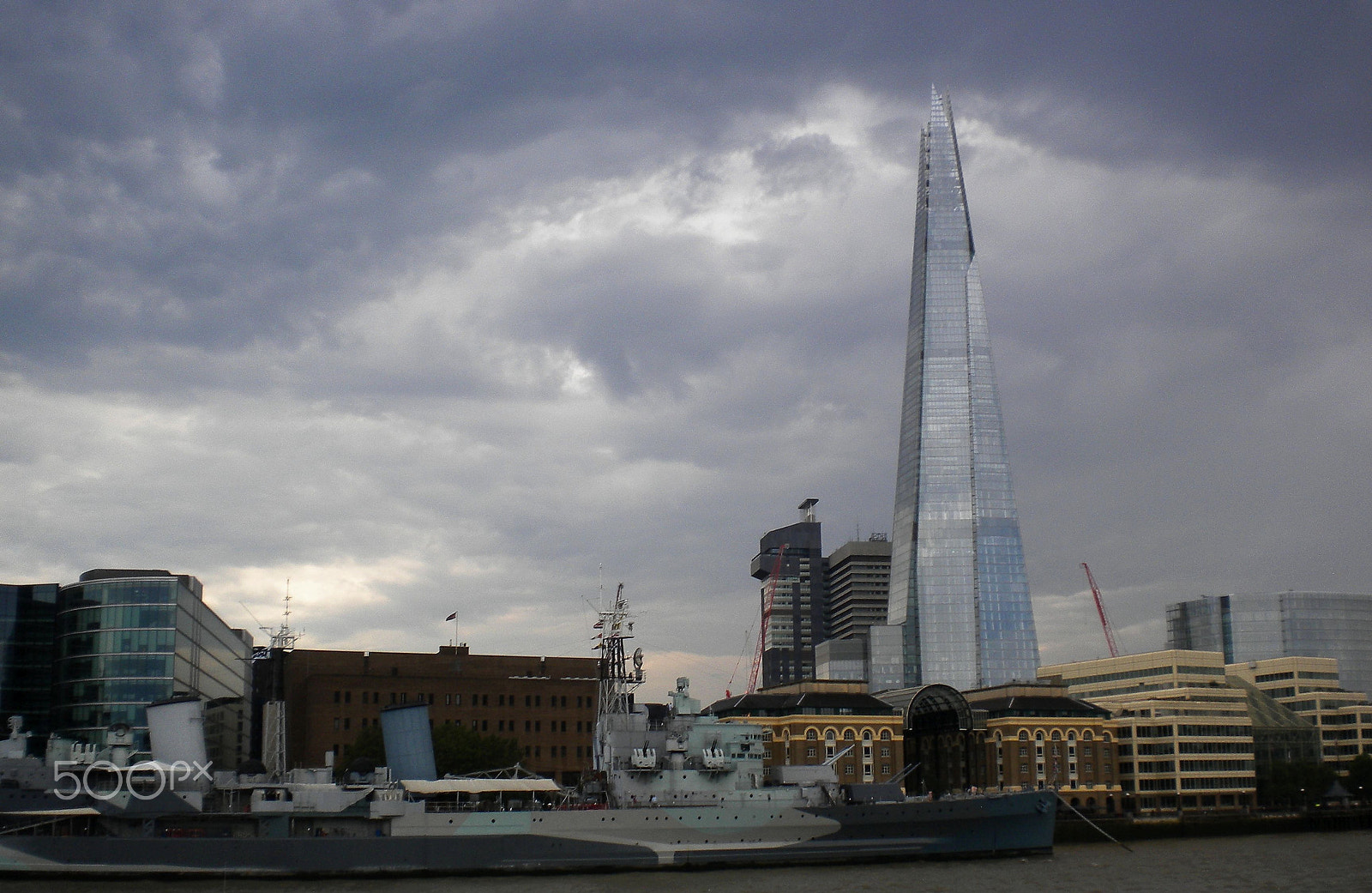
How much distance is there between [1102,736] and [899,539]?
183ft

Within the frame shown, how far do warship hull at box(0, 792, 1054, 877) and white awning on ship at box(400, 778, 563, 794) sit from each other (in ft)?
4.79

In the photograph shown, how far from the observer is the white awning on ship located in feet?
165

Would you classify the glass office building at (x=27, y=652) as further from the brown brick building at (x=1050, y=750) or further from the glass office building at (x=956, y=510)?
the glass office building at (x=956, y=510)

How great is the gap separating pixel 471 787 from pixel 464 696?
48.8 metres

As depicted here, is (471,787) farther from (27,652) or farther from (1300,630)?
(1300,630)

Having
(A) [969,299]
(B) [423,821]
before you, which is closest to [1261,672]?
(A) [969,299]

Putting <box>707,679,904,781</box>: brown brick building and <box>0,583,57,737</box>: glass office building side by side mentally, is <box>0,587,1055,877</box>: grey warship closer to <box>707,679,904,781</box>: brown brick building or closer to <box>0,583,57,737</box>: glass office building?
<box>0,583,57,737</box>: glass office building

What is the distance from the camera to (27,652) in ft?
261

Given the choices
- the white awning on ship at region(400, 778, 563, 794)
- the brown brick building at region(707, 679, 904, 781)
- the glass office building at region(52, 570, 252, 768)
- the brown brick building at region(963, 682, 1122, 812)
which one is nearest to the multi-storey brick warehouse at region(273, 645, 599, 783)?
the brown brick building at region(707, 679, 904, 781)

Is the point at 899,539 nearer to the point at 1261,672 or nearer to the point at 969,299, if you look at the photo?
the point at 969,299

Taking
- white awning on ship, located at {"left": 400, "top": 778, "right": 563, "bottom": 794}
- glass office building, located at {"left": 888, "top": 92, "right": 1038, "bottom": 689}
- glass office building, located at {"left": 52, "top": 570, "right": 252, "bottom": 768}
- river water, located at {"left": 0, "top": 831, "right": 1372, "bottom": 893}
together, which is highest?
glass office building, located at {"left": 888, "top": 92, "right": 1038, "bottom": 689}

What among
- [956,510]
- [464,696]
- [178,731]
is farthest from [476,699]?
[956,510]

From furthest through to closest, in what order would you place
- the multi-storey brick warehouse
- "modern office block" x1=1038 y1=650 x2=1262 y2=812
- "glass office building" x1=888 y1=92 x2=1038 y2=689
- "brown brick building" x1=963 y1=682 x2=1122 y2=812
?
1. "glass office building" x1=888 y1=92 x2=1038 y2=689
2. "modern office block" x1=1038 y1=650 x2=1262 y2=812
3. "brown brick building" x1=963 y1=682 x2=1122 y2=812
4. the multi-storey brick warehouse

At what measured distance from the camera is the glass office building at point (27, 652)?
79000mm
